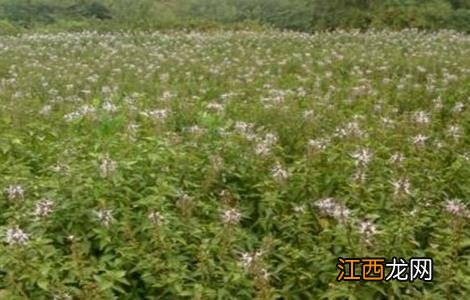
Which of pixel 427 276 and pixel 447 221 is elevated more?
pixel 447 221

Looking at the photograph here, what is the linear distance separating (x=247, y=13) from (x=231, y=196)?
76.0 ft

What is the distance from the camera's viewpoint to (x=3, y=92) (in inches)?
316

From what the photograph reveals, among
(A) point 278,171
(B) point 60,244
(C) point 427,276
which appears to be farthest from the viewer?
(A) point 278,171

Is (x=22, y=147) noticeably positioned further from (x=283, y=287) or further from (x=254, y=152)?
(x=283, y=287)

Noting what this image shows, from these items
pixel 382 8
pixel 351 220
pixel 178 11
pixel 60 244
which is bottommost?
pixel 60 244

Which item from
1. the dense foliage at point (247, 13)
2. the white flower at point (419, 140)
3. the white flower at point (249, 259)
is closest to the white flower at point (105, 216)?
the white flower at point (249, 259)

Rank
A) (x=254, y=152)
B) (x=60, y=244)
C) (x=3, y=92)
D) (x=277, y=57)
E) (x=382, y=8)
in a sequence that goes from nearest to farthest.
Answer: (x=60, y=244)
(x=254, y=152)
(x=3, y=92)
(x=277, y=57)
(x=382, y=8)

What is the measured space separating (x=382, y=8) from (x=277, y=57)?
1075cm

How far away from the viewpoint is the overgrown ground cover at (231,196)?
139 inches

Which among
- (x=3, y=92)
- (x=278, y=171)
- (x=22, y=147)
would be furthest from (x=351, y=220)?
(x=3, y=92)

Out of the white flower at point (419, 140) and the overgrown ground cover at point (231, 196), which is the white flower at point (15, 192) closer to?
the overgrown ground cover at point (231, 196)

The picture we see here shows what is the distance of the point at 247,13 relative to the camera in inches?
1062

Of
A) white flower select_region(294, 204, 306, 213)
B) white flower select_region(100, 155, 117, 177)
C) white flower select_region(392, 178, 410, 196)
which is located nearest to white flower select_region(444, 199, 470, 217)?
white flower select_region(392, 178, 410, 196)

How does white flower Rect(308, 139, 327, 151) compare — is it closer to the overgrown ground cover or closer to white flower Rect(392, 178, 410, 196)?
the overgrown ground cover
